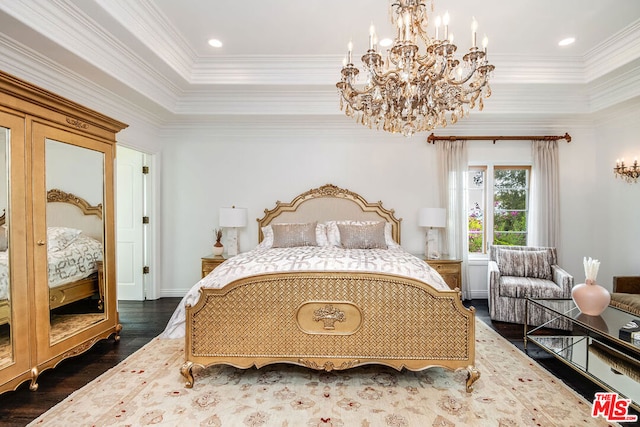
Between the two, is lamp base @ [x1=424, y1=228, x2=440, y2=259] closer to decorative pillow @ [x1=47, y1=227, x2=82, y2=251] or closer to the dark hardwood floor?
the dark hardwood floor

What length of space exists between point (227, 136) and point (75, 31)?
2.30 meters

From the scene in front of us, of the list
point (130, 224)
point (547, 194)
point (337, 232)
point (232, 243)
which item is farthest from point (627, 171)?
point (130, 224)

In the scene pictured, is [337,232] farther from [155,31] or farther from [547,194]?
[547,194]

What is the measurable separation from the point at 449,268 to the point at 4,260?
4166 millimetres

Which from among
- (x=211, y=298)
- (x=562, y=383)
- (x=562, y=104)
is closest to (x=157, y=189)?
(x=211, y=298)

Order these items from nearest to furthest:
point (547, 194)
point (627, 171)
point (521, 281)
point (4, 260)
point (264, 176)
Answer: point (4, 260) → point (521, 281) → point (627, 171) → point (547, 194) → point (264, 176)

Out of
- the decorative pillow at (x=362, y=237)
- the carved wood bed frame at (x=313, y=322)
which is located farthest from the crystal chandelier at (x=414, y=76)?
the decorative pillow at (x=362, y=237)

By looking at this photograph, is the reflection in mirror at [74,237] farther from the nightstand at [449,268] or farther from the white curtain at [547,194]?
the white curtain at [547,194]

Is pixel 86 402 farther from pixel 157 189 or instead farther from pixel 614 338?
pixel 614 338

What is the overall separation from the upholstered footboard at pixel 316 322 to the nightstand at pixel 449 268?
192 centimetres

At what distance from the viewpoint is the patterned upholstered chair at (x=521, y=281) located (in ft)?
11.7

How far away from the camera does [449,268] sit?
4.19 metres

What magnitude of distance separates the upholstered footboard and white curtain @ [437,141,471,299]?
8.26 feet

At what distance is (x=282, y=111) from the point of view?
431 cm
